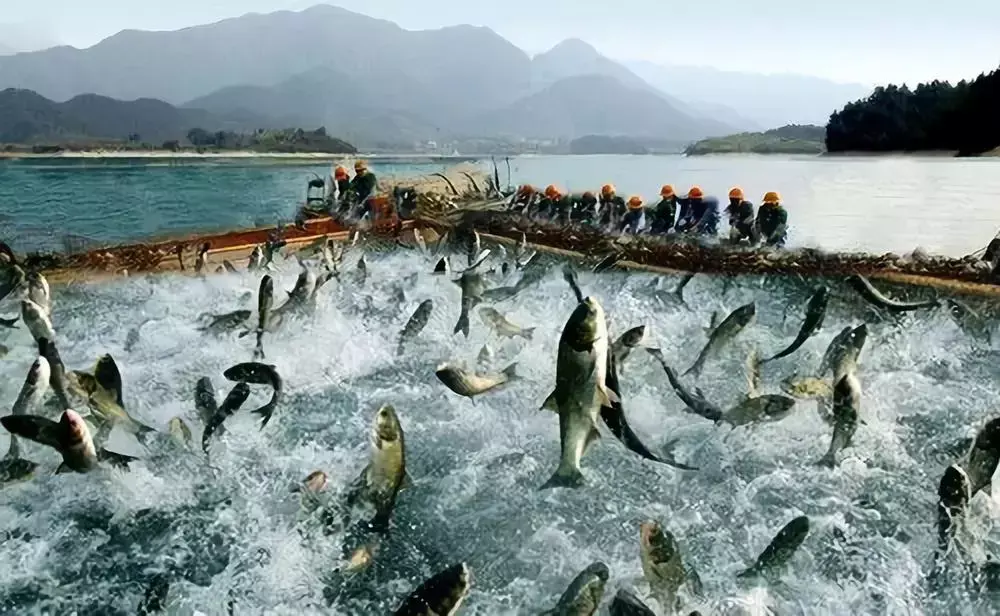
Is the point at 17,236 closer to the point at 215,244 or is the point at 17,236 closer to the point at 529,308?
the point at 215,244

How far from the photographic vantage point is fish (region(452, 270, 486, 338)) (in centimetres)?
1275

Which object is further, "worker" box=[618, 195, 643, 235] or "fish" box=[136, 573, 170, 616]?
"worker" box=[618, 195, 643, 235]

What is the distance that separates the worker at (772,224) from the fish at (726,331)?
7.95m

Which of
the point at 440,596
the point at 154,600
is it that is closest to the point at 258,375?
the point at 154,600

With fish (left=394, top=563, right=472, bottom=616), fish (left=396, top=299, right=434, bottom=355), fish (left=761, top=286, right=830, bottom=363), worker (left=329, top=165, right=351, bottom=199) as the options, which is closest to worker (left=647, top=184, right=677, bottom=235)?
fish (left=761, top=286, right=830, bottom=363)

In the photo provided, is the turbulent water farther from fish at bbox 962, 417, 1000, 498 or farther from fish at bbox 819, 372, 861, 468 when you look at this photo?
fish at bbox 819, 372, 861, 468

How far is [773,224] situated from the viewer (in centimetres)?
1897

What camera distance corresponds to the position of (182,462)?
28.8 feet

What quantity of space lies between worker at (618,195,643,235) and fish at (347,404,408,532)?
1461 centimetres

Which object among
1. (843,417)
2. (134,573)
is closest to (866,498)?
(843,417)

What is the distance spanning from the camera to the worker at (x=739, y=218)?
63.0ft

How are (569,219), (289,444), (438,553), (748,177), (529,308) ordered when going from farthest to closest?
1. (748,177)
2. (569,219)
3. (529,308)
4. (289,444)
5. (438,553)

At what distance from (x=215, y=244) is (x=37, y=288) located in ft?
23.6

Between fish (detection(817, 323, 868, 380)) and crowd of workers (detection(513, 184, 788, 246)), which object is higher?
crowd of workers (detection(513, 184, 788, 246))
